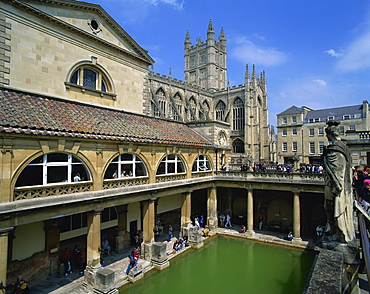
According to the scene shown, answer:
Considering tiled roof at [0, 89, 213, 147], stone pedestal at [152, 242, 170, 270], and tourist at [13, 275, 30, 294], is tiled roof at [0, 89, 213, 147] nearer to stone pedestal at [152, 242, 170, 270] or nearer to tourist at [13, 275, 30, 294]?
stone pedestal at [152, 242, 170, 270]

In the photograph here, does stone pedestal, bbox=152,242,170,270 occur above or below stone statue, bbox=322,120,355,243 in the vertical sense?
below

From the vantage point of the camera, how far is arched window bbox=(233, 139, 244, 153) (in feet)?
192

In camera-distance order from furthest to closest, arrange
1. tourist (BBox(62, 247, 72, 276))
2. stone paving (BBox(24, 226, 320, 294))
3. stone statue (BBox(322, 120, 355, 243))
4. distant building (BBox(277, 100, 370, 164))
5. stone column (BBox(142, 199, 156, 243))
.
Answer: distant building (BBox(277, 100, 370, 164)), stone column (BBox(142, 199, 156, 243)), tourist (BBox(62, 247, 72, 276)), stone paving (BBox(24, 226, 320, 294)), stone statue (BBox(322, 120, 355, 243))

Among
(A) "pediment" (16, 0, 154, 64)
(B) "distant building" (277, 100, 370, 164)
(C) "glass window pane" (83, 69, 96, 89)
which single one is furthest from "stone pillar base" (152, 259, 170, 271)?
(B) "distant building" (277, 100, 370, 164)

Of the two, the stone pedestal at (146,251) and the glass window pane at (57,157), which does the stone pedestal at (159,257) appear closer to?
the stone pedestal at (146,251)

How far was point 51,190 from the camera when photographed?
1180 cm

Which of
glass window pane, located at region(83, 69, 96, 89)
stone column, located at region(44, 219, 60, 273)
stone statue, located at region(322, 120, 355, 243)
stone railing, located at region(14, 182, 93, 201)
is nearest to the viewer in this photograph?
stone statue, located at region(322, 120, 355, 243)

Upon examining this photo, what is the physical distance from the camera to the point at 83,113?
15.6m

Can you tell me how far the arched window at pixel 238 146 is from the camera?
192 ft

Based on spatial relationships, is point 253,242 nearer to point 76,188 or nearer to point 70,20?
point 76,188

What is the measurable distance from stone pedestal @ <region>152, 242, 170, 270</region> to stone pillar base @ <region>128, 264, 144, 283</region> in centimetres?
149

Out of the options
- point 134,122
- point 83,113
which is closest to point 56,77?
point 83,113

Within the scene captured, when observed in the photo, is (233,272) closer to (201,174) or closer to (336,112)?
(201,174)

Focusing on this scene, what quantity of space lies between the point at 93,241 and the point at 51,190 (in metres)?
4.27
